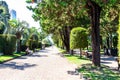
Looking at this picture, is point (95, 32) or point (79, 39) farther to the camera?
point (79, 39)

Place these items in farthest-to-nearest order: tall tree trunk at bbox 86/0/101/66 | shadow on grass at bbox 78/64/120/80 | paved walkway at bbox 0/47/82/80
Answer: tall tree trunk at bbox 86/0/101/66, paved walkway at bbox 0/47/82/80, shadow on grass at bbox 78/64/120/80

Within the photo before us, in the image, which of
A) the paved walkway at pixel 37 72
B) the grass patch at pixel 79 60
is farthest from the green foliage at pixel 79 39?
the paved walkway at pixel 37 72

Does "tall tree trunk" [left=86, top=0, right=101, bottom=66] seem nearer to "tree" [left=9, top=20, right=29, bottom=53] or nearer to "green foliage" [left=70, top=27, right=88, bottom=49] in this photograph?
"green foliage" [left=70, top=27, right=88, bottom=49]

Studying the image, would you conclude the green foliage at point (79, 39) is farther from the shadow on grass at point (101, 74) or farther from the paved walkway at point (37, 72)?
the shadow on grass at point (101, 74)

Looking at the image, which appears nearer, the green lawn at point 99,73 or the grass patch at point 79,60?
the green lawn at point 99,73

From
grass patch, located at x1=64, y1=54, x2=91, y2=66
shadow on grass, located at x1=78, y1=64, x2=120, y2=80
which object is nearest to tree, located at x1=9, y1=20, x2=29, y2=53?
grass patch, located at x1=64, y1=54, x2=91, y2=66

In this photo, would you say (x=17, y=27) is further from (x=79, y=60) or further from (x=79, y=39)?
(x=79, y=60)

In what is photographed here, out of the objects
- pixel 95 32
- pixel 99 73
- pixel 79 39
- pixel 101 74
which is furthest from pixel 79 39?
pixel 101 74

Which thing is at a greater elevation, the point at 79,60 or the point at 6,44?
the point at 6,44

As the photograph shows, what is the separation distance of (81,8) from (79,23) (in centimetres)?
1869

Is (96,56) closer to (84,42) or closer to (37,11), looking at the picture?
(37,11)

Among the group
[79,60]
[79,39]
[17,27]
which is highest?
[17,27]

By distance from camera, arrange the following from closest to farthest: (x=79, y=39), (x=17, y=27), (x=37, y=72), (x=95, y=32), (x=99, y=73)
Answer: (x=99, y=73)
(x=37, y=72)
(x=95, y=32)
(x=79, y=39)
(x=17, y=27)

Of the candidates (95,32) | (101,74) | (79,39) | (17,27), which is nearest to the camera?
(101,74)
